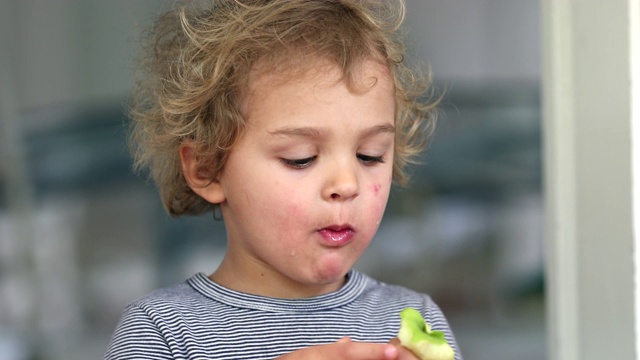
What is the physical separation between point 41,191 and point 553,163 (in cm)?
312

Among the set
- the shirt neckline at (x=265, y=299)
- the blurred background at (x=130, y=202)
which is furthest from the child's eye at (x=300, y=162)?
the blurred background at (x=130, y=202)

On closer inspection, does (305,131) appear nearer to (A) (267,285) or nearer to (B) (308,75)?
(B) (308,75)

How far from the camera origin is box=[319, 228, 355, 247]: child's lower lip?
57.9 inches

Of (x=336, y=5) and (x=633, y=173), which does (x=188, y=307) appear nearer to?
(x=336, y=5)

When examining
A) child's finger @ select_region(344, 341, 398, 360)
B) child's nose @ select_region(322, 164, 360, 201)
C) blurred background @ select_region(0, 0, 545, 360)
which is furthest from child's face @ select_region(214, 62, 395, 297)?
blurred background @ select_region(0, 0, 545, 360)

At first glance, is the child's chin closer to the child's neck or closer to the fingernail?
the child's neck

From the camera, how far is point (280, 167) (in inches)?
58.1

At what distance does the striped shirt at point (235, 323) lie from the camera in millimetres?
1490

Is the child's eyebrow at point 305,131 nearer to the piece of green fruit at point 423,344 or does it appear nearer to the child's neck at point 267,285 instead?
the child's neck at point 267,285

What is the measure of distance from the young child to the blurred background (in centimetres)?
269

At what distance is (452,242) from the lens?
15.9 ft

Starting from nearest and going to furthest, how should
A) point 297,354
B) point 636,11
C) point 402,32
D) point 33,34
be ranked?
1. point 297,354
2. point 636,11
3. point 402,32
4. point 33,34

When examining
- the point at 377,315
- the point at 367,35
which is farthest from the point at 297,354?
the point at 367,35

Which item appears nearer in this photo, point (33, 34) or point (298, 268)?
point (298, 268)
